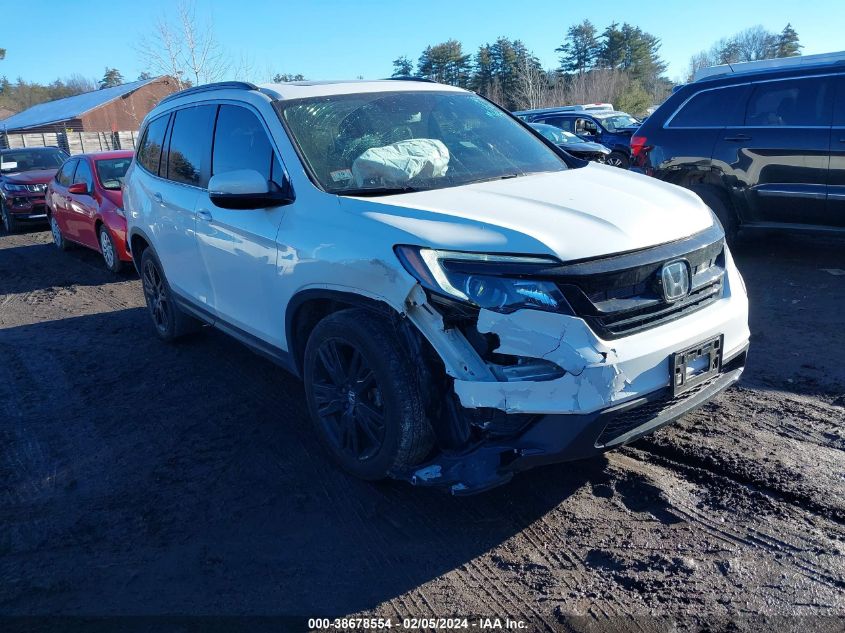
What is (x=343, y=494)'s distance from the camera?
3.43 meters

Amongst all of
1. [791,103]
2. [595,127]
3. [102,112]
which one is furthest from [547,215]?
[102,112]

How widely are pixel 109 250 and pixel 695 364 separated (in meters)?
8.36

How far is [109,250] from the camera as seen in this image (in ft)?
30.2

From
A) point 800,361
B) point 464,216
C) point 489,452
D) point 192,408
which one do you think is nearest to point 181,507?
point 192,408

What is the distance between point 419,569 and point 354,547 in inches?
13.1

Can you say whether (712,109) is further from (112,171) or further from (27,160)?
(27,160)

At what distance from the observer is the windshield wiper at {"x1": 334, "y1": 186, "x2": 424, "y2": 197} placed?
3391mm

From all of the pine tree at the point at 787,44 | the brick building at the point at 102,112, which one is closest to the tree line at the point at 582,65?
the pine tree at the point at 787,44

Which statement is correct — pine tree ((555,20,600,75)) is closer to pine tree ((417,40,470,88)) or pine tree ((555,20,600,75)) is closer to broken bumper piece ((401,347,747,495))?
pine tree ((417,40,470,88))

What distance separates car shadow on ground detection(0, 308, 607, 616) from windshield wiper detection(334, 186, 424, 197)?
1.47 meters

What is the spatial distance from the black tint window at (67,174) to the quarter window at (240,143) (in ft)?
23.8

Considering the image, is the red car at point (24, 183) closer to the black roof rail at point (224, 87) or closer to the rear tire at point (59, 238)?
the rear tire at point (59, 238)

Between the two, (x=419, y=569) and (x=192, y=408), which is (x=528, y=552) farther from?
Answer: (x=192, y=408)

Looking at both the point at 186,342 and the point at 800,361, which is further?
the point at 186,342
